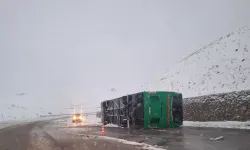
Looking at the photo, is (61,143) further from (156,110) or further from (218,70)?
(218,70)

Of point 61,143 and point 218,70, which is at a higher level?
point 218,70

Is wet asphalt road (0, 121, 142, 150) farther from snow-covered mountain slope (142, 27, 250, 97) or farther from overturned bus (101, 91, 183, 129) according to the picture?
snow-covered mountain slope (142, 27, 250, 97)

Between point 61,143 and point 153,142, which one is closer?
point 153,142

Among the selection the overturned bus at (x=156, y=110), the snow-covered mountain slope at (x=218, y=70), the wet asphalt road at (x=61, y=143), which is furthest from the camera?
the snow-covered mountain slope at (x=218, y=70)

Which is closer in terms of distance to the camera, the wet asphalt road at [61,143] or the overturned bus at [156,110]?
the wet asphalt road at [61,143]

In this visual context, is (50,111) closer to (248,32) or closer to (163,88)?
(163,88)

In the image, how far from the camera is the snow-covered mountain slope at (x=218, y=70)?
27750 millimetres

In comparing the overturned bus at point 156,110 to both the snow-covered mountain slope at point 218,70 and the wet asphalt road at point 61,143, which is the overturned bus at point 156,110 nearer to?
the wet asphalt road at point 61,143

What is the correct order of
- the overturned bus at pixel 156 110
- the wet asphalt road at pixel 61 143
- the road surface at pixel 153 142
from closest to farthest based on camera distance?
the road surface at pixel 153 142 → the wet asphalt road at pixel 61 143 → the overturned bus at pixel 156 110

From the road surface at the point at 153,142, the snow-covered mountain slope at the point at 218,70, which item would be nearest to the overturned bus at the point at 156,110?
the road surface at the point at 153,142

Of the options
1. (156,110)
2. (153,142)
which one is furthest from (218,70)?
(153,142)

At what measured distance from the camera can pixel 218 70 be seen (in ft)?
107

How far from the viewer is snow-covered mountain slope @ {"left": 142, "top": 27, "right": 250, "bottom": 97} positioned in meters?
27.8

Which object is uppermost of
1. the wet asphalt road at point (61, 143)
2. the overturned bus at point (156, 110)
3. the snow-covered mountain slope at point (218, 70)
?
the snow-covered mountain slope at point (218, 70)
